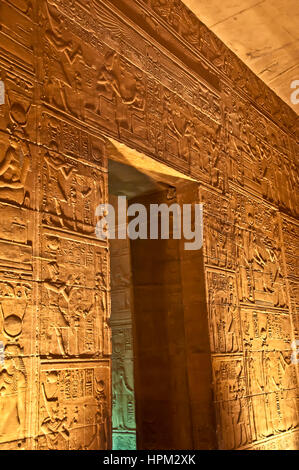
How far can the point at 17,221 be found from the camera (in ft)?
8.43

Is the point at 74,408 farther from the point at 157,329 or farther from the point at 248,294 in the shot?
the point at 248,294

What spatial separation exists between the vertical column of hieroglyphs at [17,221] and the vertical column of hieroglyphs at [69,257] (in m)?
0.07

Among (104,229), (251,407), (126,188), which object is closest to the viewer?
(104,229)

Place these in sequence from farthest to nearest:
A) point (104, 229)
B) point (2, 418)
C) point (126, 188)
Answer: point (126, 188) → point (104, 229) → point (2, 418)

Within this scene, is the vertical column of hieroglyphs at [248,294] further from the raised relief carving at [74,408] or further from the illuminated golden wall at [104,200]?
the raised relief carving at [74,408]

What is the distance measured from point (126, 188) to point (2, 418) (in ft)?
9.23

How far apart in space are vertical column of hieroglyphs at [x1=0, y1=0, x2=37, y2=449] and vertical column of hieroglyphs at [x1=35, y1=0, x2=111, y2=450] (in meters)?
0.07

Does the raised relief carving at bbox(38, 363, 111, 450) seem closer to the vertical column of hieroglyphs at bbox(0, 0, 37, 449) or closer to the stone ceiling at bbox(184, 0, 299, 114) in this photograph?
the vertical column of hieroglyphs at bbox(0, 0, 37, 449)

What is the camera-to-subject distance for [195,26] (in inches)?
193

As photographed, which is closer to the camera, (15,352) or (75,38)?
(15,352)

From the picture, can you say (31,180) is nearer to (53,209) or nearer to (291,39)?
(53,209)

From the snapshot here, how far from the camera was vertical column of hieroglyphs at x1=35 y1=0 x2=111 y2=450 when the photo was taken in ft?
8.57

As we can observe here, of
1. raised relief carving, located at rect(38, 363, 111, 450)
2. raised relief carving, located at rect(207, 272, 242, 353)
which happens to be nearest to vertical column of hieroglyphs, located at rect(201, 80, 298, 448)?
raised relief carving, located at rect(207, 272, 242, 353)

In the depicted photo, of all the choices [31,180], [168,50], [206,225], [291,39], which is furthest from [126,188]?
[291,39]
